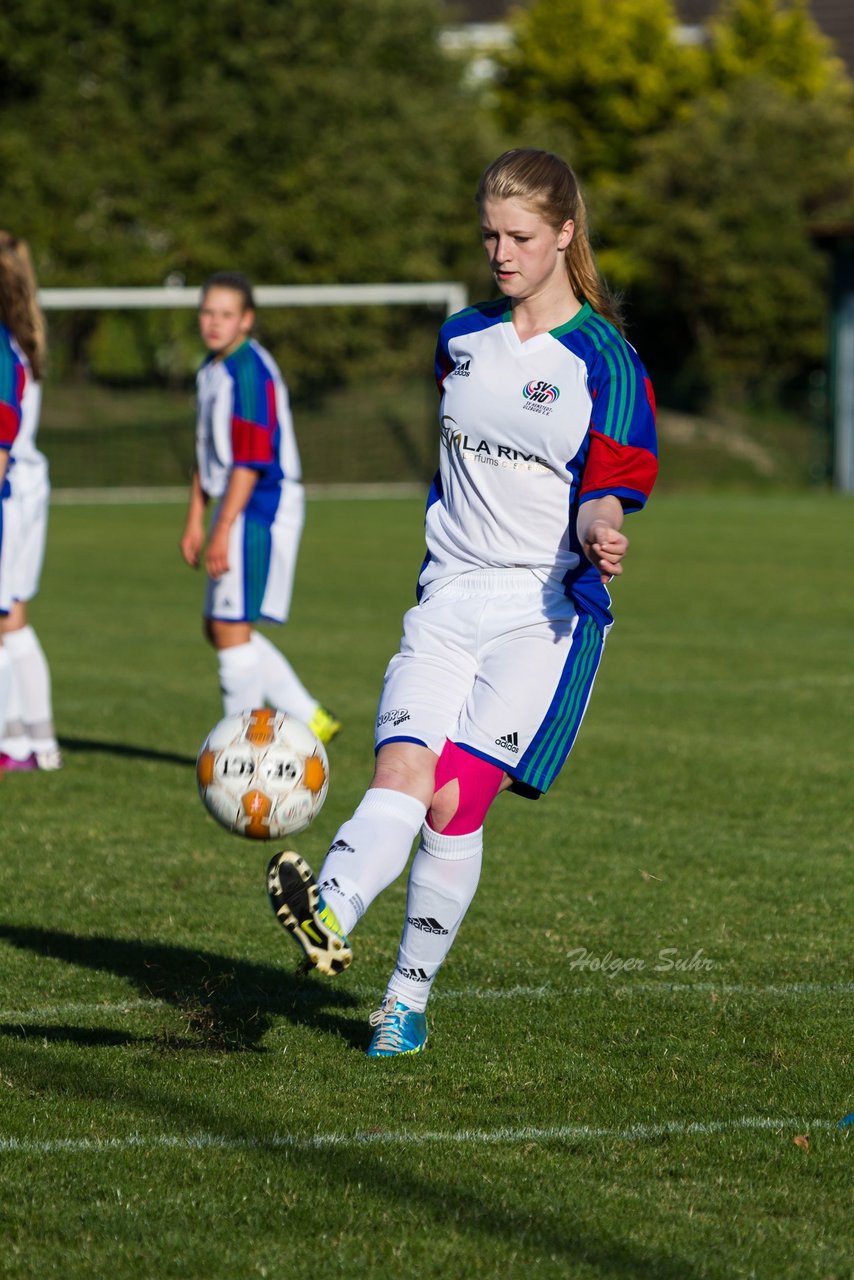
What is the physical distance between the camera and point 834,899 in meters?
6.02

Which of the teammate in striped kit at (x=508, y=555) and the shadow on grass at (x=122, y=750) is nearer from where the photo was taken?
the teammate in striped kit at (x=508, y=555)

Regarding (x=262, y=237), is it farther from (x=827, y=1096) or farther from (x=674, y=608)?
(x=827, y=1096)

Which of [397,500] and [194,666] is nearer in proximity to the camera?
[194,666]

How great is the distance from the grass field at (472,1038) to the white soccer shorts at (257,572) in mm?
810

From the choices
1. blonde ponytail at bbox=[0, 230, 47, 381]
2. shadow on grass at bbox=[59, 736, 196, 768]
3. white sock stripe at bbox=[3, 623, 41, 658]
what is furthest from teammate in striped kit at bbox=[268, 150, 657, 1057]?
white sock stripe at bbox=[3, 623, 41, 658]

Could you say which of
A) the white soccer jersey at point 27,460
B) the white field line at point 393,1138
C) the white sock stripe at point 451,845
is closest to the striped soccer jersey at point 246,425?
the white soccer jersey at point 27,460

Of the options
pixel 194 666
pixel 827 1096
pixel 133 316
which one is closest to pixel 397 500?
pixel 133 316

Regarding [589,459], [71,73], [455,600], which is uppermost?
[71,73]

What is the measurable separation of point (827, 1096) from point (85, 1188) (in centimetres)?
162

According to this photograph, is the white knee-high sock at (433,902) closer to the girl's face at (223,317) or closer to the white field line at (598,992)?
the white field line at (598,992)

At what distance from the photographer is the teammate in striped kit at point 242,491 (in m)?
8.21

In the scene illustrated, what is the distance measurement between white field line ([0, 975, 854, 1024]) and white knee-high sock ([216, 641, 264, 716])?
12.0 feet

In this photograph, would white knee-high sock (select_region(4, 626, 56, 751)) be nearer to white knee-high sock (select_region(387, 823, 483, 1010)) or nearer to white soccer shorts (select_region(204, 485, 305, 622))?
white soccer shorts (select_region(204, 485, 305, 622))

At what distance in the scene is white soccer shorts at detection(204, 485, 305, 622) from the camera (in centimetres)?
837
